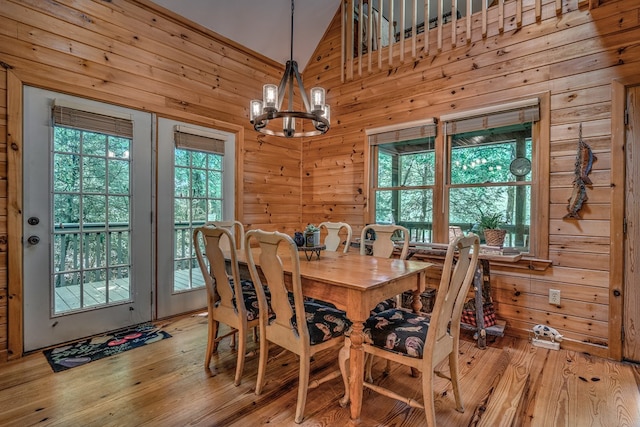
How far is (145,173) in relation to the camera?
10.2 feet

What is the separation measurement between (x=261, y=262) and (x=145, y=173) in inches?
77.3

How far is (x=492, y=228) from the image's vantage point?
2994 millimetres

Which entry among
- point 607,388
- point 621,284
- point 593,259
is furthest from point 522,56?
point 607,388

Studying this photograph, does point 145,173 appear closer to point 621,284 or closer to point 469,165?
point 469,165

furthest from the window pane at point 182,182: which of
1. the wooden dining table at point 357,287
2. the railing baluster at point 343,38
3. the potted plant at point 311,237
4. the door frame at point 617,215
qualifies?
the door frame at point 617,215

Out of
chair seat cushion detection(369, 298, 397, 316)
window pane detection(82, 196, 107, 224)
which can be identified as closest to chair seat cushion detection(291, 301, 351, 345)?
chair seat cushion detection(369, 298, 397, 316)

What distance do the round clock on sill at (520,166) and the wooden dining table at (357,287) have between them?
5.05 feet

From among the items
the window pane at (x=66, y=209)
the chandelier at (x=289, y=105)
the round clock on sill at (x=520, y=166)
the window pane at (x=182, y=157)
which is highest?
the chandelier at (x=289, y=105)

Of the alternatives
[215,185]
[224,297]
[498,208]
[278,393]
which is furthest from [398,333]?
[215,185]

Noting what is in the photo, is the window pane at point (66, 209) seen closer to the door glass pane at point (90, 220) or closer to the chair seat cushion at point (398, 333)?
the door glass pane at point (90, 220)

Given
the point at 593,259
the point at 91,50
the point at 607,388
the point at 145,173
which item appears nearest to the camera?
the point at 607,388

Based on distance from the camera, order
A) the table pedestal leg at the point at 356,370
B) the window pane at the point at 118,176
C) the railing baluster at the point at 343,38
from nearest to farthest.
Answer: the table pedestal leg at the point at 356,370, the window pane at the point at 118,176, the railing baluster at the point at 343,38

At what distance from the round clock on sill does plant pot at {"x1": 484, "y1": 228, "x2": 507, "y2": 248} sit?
1.81 ft

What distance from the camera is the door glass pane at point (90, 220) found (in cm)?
266
